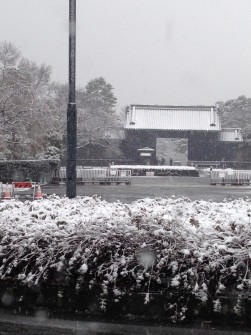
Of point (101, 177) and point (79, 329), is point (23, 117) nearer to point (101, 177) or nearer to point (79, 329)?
point (101, 177)

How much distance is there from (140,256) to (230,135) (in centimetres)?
3960

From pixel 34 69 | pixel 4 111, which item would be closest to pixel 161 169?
pixel 4 111

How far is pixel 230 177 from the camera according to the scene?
1045 inches

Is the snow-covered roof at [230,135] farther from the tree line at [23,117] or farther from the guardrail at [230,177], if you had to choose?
the guardrail at [230,177]

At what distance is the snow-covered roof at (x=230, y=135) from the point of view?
1661 inches

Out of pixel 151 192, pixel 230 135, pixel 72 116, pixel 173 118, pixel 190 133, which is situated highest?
→ pixel 173 118

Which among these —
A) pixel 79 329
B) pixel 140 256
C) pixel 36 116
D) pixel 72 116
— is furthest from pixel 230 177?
pixel 79 329

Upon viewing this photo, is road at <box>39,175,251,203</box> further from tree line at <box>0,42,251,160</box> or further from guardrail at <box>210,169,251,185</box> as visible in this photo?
tree line at <box>0,42,251,160</box>

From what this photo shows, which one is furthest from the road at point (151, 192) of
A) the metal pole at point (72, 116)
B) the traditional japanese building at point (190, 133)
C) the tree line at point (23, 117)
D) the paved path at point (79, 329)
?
the traditional japanese building at point (190, 133)

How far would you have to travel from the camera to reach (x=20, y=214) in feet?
17.4

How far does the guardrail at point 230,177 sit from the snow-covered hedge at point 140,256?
849 inches

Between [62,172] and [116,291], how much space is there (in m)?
22.2

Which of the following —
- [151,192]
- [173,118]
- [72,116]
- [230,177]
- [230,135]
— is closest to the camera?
[72,116]

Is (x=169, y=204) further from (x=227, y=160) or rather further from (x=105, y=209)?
(x=227, y=160)
